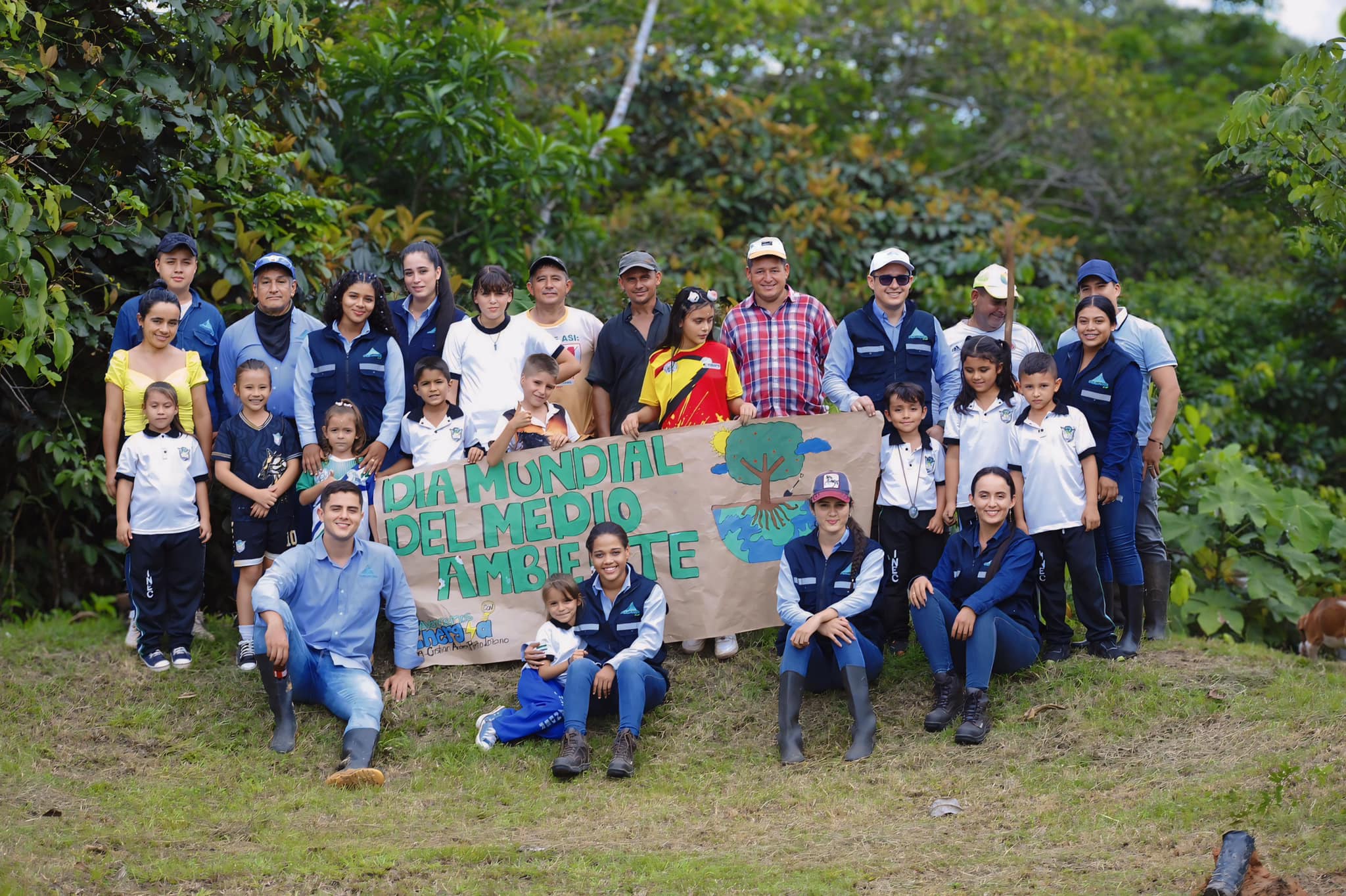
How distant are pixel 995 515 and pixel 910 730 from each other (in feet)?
3.93

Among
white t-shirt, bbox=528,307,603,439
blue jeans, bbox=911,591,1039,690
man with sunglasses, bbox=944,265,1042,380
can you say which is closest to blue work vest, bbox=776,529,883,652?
blue jeans, bbox=911,591,1039,690

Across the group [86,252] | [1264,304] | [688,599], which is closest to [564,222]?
[86,252]

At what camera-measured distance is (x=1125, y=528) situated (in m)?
7.21

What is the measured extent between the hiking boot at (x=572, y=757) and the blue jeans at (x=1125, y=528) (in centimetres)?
296

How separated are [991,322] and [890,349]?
2.17 ft

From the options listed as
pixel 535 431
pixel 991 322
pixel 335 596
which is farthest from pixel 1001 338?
pixel 335 596

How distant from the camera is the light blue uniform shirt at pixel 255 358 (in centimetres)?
762

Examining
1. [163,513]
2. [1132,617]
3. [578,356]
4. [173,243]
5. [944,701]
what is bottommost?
[944,701]

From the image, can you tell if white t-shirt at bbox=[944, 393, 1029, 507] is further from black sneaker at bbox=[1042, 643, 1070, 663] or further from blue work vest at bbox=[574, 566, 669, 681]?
blue work vest at bbox=[574, 566, 669, 681]

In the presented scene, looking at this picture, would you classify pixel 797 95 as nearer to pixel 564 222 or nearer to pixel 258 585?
pixel 564 222

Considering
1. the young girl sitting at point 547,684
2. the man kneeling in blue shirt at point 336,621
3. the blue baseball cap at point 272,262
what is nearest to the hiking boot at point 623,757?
the young girl sitting at point 547,684

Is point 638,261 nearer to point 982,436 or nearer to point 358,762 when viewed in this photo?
point 982,436

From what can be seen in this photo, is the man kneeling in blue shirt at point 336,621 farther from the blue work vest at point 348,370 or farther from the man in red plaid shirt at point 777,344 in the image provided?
the man in red plaid shirt at point 777,344

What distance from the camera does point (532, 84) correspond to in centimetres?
1227
